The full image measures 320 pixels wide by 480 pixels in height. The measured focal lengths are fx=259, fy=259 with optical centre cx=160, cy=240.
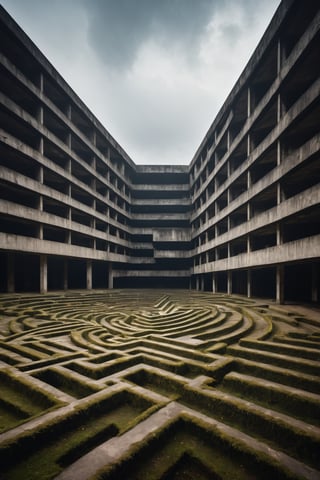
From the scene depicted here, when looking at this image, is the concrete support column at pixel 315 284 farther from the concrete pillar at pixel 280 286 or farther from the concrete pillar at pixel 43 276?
the concrete pillar at pixel 43 276

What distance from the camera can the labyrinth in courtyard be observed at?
4098mm

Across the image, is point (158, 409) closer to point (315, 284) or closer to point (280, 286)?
point (280, 286)

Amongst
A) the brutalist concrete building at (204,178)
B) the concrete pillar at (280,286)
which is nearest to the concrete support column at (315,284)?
the brutalist concrete building at (204,178)

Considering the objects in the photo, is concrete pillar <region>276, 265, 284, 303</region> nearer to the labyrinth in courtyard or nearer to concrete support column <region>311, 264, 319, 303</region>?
concrete support column <region>311, 264, 319, 303</region>

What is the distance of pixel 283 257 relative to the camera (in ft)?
66.5

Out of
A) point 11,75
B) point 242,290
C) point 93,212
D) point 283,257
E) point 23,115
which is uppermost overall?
point 11,75

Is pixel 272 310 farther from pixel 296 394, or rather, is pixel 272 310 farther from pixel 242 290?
pixel 242 290

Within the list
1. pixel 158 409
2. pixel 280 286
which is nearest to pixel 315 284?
pixel 280 286

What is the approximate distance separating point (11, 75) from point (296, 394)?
31.1 metres

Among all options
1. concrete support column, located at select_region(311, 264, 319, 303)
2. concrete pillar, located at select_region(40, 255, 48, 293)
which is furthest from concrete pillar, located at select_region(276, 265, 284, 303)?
concrete pillar, located at select_region(40, 255, 48, 293)

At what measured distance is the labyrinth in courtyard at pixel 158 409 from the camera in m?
4.10

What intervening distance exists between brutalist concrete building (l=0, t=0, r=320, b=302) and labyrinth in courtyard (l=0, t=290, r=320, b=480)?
11888mm

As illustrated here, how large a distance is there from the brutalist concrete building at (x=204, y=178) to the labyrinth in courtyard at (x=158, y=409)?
1189cm

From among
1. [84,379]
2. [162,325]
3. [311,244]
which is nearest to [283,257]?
[311,244]
